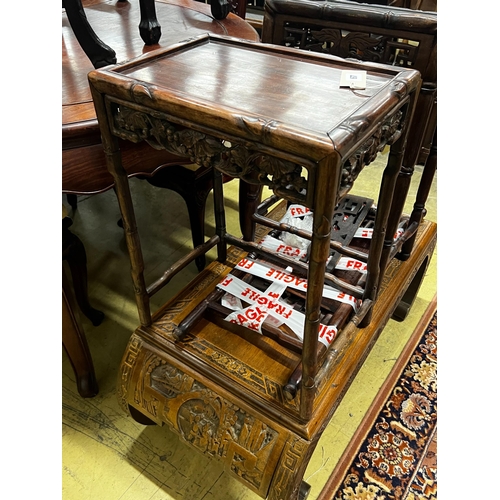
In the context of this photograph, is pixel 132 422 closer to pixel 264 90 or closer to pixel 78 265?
pixel 78 265

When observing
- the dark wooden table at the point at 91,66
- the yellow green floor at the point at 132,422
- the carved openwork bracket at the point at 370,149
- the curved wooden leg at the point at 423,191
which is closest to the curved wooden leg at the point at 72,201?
the yellow green floor at the point at 132,422

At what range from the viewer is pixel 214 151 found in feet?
2.10

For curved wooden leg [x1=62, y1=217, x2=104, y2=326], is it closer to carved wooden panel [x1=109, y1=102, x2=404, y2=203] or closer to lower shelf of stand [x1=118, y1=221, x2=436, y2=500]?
lower shelf of stand [x1=118, y1=221, x2=436, y2=500]

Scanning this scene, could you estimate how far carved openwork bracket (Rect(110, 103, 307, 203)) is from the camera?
59 centimetres

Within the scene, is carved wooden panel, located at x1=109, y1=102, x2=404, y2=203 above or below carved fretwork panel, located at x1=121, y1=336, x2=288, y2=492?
above

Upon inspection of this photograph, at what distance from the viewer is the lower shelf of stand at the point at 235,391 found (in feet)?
2.85

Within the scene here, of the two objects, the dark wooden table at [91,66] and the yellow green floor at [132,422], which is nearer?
the dark wooden table at [91,66]

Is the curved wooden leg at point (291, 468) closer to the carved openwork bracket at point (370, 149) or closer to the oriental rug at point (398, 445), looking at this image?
the oriental rug at point (398, 445)

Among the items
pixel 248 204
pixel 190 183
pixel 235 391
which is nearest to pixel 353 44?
pixel 248 204

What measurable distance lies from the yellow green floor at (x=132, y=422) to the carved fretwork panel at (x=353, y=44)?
0.88 m

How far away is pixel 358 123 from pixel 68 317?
0.85 metres

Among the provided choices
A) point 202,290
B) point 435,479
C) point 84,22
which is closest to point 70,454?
point 202,290

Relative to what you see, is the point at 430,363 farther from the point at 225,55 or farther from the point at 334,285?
the point at 225,55

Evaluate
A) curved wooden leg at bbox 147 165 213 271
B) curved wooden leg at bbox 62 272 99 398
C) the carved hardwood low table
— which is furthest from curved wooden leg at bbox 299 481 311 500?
curved wooden leg at bbox 147 165 213 271
